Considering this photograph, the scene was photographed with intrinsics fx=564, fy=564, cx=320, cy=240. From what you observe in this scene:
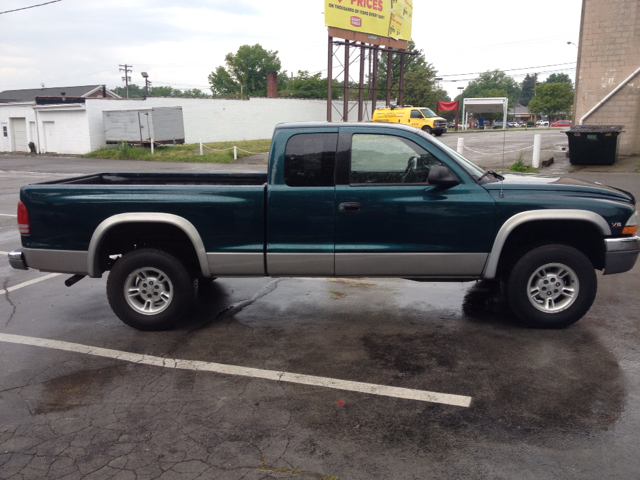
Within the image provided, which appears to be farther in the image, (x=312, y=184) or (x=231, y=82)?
(x=231, y=82)

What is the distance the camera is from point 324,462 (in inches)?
130

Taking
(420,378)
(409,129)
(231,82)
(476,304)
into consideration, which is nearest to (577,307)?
(476,304)

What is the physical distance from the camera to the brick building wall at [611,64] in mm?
19219

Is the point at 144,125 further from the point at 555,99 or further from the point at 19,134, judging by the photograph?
the point at 555,99

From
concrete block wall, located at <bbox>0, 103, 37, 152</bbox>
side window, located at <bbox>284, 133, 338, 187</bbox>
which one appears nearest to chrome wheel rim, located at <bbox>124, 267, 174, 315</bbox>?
side window, located at <bbox>284, 133, 338, 187</bbox>

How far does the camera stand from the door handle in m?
5.18

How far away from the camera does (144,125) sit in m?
33.0

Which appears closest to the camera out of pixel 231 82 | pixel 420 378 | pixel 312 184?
pixel 420 378

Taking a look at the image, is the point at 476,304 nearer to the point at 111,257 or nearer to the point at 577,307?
the point at 577,307

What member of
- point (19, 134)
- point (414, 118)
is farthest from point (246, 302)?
point (19, 134)

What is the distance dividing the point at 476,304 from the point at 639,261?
11.1 ft

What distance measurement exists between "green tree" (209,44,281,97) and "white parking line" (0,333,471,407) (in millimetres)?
98773

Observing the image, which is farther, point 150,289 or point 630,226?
point 150,289

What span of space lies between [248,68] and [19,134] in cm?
6758
